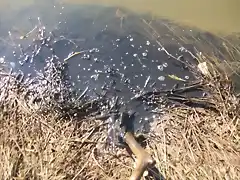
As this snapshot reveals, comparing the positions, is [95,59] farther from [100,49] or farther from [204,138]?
[204,138]

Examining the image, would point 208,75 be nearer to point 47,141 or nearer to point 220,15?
point 220,15

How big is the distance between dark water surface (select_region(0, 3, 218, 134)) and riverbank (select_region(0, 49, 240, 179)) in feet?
0.42

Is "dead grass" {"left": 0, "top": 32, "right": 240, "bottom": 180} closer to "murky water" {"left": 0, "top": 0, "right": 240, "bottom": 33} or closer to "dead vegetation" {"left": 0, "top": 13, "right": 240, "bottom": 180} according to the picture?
"dead vegetation" {"left": 0, "top": 13, "right": 240, "bottom": 180}

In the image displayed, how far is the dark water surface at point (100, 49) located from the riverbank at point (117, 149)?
13 cm

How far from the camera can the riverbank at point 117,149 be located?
2.25 meters

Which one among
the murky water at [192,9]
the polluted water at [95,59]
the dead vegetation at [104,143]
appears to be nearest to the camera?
the dead vegetation at [104,143]

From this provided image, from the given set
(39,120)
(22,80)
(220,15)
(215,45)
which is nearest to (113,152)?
(39,120)

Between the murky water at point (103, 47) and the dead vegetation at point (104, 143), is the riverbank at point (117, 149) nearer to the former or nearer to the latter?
the dead vegetation at point (104, 143)

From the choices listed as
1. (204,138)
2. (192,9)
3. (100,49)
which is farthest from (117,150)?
(192,9)

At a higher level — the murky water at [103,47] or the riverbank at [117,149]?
the murky water at [103,47]

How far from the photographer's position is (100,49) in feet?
8.50

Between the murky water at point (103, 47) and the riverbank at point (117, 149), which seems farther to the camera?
the murky water at point (103, 47)

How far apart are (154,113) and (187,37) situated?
455mm

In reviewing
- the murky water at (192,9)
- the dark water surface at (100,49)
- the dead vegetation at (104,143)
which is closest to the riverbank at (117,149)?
the dead vegetation at (104,143)
